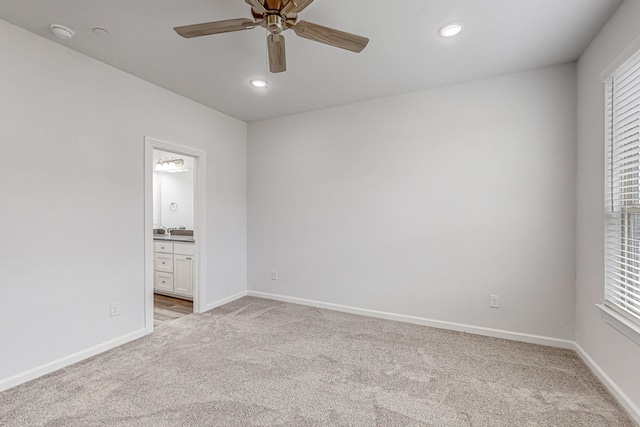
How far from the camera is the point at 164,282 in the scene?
4363 millimetres

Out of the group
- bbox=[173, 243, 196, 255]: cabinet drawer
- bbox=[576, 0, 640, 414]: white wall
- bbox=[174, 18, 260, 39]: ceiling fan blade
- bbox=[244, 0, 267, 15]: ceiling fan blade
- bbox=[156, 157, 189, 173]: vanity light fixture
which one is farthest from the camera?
bbox=[156, 157, 189, 173]: vanity light fixture

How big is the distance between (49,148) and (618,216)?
4198 millimetres

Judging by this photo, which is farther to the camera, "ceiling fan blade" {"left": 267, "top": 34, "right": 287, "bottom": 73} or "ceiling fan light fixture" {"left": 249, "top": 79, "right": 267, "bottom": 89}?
"ceiling fan light fixture" {"left": 249, "top": 79, "right": 267, "bottom": 89}

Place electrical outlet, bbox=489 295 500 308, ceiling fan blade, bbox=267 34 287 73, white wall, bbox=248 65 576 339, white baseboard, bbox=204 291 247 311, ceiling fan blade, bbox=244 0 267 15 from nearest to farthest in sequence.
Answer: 1. ceiling fan blade, bbox=244 0 267 15
2. ceiling fan blade, bbox=267 34 287 73
3. white wall, bbox=248 65 576 339
4. electrical outlet, bbox=489 295 500 308
5. white baseboard, bbox=204 291 247 311

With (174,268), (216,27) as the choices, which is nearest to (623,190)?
(216,27)

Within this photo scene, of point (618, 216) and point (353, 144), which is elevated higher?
point (353, 144)

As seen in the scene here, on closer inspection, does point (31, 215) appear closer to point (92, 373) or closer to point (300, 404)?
point (92, 373)

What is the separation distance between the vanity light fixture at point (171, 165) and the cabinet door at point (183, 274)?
183 cm

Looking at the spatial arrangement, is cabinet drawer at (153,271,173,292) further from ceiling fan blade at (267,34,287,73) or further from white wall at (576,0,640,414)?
white wall at (576,0,640,414)

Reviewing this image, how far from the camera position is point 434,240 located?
3.16m

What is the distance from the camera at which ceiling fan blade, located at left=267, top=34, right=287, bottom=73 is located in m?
1.71

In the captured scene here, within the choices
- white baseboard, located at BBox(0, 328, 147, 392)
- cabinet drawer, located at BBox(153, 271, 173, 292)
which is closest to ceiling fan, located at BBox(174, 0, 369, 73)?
white baseboard, located at BBox(0, 328, 147, 392)

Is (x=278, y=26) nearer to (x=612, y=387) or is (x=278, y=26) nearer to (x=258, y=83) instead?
(x=258, y=83)

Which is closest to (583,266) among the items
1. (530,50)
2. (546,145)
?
(546,145)
